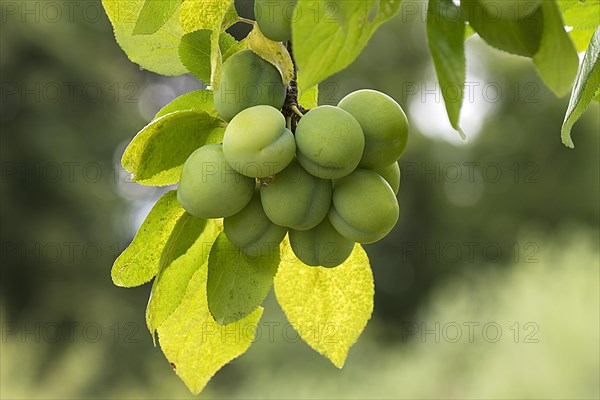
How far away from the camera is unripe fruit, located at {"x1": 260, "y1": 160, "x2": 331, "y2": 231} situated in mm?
432

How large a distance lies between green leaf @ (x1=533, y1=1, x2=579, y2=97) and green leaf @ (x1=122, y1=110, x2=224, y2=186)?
0.74 ft

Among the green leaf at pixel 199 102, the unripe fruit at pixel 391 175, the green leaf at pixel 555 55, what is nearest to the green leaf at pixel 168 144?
the green leaf at pixel 199 102

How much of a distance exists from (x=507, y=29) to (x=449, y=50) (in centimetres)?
3

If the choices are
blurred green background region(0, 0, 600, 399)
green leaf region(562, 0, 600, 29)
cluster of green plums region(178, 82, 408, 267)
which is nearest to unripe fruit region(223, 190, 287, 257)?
cluster of green plums region(178, 82, 408, 267)

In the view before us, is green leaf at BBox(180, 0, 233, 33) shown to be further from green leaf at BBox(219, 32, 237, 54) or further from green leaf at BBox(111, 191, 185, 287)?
green leaf at BBox(111, 191, 185, 287)

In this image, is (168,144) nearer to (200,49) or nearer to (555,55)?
(200,49)

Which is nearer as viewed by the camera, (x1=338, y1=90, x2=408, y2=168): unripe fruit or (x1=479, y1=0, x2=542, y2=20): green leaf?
(x1=479, y1=0, x2=542, y2=20): green leaf

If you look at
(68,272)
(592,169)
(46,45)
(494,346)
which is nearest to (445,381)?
(494,346)

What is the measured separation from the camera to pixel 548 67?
340 mm

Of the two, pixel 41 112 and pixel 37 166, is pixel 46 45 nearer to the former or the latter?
pixel 41 112

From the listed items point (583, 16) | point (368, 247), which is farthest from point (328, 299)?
point (368, 247)

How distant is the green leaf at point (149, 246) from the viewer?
490 millimetres

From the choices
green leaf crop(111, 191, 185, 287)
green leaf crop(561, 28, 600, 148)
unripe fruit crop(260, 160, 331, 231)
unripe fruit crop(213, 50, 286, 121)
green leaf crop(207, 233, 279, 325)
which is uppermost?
unripe fruit crop(213, 50, 286, 121)

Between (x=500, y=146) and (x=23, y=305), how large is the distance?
705cm
